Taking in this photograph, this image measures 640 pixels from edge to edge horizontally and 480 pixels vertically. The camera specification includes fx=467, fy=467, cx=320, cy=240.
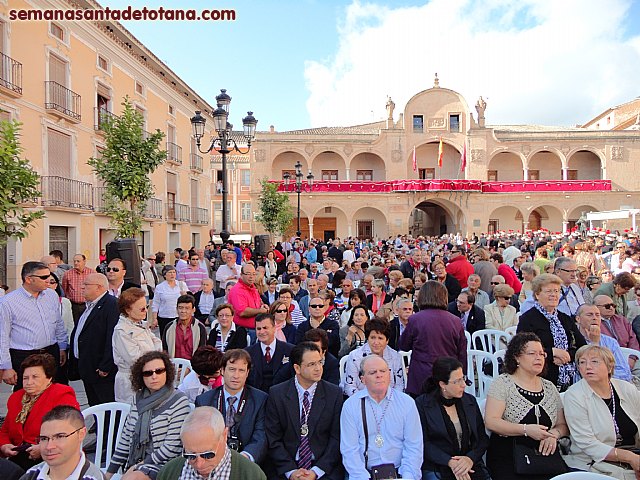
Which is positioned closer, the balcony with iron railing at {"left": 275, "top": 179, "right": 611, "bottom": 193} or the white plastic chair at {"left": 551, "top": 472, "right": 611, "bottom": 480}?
the white plastic chair at {"left": 551, "top": 472, "right": 611, "bottom": 480}

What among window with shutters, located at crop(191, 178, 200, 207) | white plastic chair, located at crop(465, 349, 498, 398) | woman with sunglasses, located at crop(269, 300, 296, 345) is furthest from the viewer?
window with shutters, located at crop(191, 178, 200, 207)

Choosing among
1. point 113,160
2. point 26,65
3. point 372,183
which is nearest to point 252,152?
point 372,183

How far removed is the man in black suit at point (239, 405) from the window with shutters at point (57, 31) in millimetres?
14313

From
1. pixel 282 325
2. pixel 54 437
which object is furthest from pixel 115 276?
pixel 54 437

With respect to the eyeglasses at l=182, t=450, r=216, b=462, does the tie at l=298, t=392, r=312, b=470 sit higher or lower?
lower

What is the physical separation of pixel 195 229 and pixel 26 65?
13.1m

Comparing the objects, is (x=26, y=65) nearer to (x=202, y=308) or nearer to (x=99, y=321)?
(x=202, y=308)

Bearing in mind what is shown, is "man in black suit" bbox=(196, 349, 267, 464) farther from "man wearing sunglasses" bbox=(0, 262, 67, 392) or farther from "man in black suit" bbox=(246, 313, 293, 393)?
"man wearing sunglasses" bbox=(0, 262, 67, 392)

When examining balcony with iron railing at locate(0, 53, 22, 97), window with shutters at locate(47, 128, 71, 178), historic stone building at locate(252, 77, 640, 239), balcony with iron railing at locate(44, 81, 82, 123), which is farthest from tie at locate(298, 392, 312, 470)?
historic stone building at locate(252, 77, 640, 239)

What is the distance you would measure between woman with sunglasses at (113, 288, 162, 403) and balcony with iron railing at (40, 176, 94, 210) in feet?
36.5

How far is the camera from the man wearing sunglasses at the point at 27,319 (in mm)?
4539

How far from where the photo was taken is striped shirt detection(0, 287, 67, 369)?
14.8ft

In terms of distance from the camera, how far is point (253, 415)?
11.4 feet

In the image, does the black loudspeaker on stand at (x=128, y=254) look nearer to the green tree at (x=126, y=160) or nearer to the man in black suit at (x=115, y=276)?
the man in black suit at (x=115, y=276)
